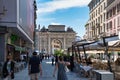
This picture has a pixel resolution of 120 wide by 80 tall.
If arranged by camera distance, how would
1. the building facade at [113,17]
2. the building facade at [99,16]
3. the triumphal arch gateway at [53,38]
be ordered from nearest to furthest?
the building facade at [113,17]
the building facade at [99,16]
the triumphal arch gateway at [53,38]

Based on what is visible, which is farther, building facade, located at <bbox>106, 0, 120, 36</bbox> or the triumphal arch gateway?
the triumphal arch gateway

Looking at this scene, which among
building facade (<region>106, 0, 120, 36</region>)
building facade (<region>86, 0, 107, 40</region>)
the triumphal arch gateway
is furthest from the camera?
the triumphal arch gateway

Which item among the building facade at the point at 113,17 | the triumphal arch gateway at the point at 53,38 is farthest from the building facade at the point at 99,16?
the triumphal arch gateway at the point at 53,38

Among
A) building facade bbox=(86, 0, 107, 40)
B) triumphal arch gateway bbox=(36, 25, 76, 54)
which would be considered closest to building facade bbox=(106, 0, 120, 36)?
building facade bbox=(86, 0, 107, 40)

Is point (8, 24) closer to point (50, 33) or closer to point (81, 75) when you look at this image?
point (81, 75)

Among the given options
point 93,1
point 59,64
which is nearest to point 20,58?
point 59,64

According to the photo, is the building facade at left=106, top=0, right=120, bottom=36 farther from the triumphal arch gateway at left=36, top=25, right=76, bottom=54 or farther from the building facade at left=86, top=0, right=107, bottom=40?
the triumphal arch gateway at left=36, top=25, right=76, bottom=54

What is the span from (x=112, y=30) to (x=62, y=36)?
9723cm

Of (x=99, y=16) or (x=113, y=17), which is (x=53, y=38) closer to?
(x=99, y=16)

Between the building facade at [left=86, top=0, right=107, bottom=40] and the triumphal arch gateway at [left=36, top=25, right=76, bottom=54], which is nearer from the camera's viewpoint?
the building facade at [left=86, top=0, right=107, bottom=40]

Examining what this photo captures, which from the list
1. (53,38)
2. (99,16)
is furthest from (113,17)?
(53,38)

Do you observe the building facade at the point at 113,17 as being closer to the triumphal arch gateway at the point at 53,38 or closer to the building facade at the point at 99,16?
the building facade at the point at 99,16

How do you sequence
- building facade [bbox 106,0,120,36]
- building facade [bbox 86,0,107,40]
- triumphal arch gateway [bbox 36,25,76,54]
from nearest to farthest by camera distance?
1. building facade [bbox 106,0,120,36]
2. building facade [bbox 86,0,107,40]
3. triumphal arch gateway [bbox 36,25,76,54]

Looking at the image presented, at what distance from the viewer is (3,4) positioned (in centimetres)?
3042
